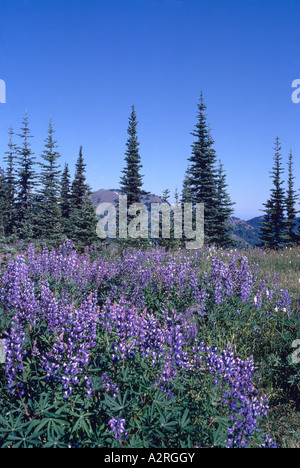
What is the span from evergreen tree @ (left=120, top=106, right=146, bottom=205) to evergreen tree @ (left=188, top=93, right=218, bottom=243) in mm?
4611

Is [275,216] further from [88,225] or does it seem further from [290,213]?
[88,225]

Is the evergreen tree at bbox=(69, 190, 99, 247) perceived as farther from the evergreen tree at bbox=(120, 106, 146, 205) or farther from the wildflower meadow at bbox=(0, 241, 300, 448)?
the wildflower meadow at bbox=(0, 241, 300, 448)

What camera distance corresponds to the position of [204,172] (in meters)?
24.1

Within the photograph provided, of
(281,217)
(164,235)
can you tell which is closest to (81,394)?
(164,235)

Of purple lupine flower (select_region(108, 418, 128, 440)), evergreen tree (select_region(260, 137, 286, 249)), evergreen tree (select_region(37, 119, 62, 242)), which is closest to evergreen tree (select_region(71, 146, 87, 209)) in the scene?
evergreen tree (select_region(37, 119, 62, 242))

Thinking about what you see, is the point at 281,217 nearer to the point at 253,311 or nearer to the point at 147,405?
the point at 253,311

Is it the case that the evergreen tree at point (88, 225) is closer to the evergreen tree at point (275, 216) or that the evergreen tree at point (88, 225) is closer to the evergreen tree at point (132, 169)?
the evergreen tree at point (132, 169)

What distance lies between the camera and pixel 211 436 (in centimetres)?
252

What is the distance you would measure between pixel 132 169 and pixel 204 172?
629 cm

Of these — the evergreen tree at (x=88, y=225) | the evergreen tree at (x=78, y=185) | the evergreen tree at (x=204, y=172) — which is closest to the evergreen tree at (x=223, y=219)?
the evergreen tree at (x=204, y=172)

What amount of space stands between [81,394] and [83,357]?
1.08 ft

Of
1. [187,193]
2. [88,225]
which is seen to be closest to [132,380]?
[88,225]

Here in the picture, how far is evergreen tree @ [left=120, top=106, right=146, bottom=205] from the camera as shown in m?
26.1

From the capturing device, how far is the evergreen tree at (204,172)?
79.4ft
